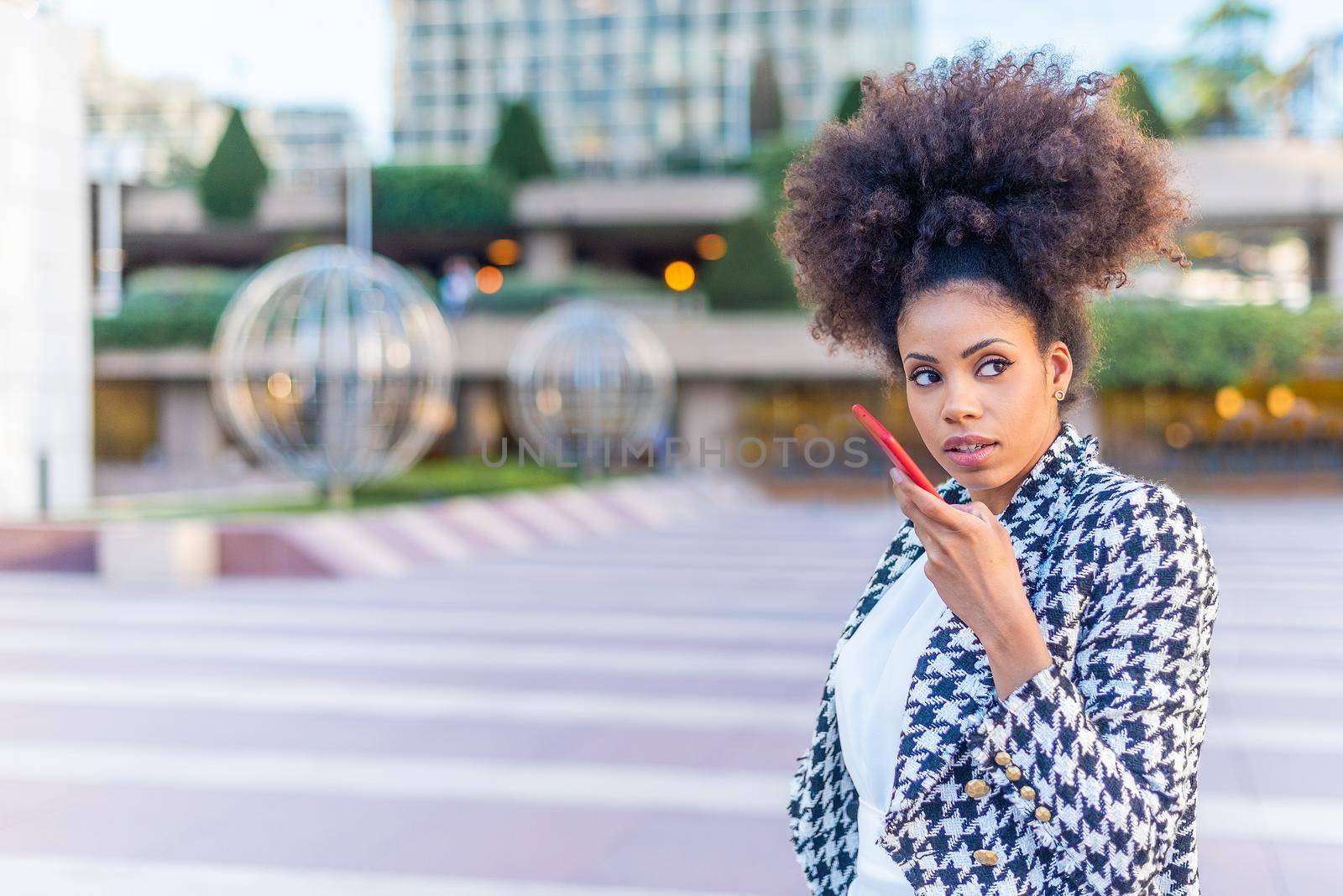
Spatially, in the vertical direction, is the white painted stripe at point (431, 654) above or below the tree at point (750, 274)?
below

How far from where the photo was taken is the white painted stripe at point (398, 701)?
6289mm

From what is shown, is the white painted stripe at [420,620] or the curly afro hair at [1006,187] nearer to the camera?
the curly afro hair at [1006,187]

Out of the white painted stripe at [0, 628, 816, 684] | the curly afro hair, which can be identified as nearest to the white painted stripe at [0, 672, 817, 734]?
the white painted stripe at [0, 628, 816, 684]

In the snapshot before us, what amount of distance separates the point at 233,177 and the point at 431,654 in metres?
31.5

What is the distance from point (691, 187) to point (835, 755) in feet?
106

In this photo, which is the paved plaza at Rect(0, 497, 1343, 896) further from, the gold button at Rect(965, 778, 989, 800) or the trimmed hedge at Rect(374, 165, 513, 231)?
the trimmed hedge at Rect(374, 165, 513, 231)

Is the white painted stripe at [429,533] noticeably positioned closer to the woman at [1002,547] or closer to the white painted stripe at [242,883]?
the white painted stripe at [242,883]

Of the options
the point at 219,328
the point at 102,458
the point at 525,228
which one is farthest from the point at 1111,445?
the point at 102,458

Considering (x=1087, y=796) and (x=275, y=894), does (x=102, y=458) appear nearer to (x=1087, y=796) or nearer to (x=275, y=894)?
(x=275, y=894)

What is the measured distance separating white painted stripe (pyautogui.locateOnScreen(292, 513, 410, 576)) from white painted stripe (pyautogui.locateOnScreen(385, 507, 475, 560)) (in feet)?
1.77

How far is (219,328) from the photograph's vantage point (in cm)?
3259

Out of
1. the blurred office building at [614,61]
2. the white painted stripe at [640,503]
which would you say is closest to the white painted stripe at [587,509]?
the white painted stripe at [640,503]

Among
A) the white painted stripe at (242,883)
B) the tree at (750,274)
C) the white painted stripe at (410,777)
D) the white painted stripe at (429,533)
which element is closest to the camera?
the white painted stripe at (242,883)

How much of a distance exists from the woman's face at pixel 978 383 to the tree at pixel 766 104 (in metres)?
38.4
